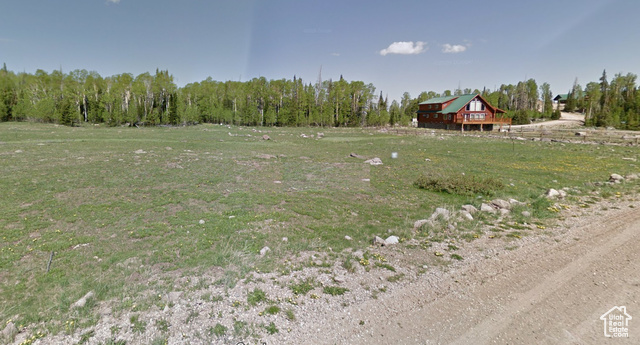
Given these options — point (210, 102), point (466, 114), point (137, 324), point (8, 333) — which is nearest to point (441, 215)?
point (137, 324)

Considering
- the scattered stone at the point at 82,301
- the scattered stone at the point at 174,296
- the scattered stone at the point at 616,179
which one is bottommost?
the scattered stone at the point at 174,296

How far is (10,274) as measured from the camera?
22.8 ft

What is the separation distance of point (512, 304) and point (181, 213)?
11305 mm

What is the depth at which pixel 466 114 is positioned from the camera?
258ft

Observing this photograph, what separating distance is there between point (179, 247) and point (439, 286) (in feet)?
24.4

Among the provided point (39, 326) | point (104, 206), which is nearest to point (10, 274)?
point (39, 326)

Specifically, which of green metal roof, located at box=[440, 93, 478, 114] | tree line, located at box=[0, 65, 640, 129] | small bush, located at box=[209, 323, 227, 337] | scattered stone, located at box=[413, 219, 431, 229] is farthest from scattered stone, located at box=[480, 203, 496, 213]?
tree line, located at box=[0, 65, 640, 129]

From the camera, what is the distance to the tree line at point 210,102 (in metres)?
79.5

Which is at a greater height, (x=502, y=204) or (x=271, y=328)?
(x=502, y=204)

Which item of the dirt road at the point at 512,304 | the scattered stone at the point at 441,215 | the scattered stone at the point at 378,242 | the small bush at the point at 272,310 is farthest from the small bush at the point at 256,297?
the scattered stone at the point at 441,215

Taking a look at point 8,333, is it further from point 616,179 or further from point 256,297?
point 616,179

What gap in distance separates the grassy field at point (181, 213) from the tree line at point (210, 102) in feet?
228

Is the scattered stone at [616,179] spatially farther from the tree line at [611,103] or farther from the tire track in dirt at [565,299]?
the tree line at [611,103]

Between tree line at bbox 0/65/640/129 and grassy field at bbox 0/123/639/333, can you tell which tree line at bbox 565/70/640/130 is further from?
grassy field at bbox 0/123/639/333
